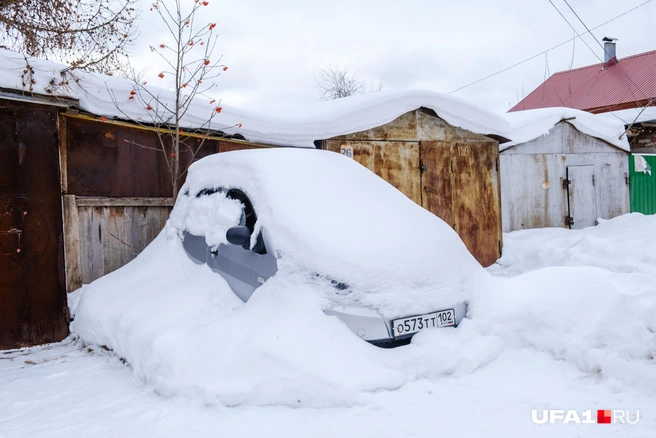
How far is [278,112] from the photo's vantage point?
8.05 metres

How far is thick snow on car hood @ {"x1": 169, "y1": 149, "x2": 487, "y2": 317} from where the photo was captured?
12.1ft

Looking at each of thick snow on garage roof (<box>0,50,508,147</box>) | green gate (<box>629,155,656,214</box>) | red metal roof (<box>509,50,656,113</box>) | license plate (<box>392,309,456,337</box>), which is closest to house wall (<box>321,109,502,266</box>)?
thick snow on garage roof (<box>0,50,508,147</box>)

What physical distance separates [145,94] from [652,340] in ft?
19.2

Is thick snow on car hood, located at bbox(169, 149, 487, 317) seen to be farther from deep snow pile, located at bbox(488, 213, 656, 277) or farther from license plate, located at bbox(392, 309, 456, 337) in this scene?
deep snow pile, located at bbox(488, 213, 656, 277)

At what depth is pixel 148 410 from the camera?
3.20 m

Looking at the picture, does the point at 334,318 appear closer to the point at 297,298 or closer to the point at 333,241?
the point at 297,298

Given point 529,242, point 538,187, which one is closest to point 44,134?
point 529,242

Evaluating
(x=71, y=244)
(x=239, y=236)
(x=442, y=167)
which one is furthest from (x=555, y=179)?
(x=71, y=244)

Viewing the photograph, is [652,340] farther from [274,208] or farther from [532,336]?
[274,208]

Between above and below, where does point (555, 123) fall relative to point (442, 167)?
above

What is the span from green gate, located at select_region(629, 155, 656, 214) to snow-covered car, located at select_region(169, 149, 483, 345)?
30.5ft

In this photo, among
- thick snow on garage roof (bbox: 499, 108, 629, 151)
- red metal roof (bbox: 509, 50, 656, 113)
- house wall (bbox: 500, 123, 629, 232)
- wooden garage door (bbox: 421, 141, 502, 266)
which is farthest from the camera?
red metal roof (bbox: 509, 50, 656, 113)

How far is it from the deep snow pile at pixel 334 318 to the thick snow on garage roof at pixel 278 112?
1.87 meters

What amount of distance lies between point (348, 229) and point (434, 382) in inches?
51.3
